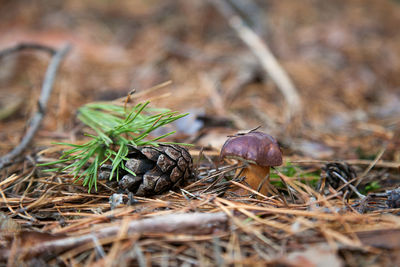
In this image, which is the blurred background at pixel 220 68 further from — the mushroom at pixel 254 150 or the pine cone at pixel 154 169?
the mushroom at pixel 254 150

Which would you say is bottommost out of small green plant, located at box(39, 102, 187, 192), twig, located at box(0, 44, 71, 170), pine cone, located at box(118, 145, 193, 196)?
pine cone, located at box(118, 145, 193, 196)

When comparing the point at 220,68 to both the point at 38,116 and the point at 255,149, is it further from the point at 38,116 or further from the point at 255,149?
the point at 255,149

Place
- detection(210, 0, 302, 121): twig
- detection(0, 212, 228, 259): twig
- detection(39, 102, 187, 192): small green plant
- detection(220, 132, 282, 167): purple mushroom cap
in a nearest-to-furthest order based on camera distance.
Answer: detection(0, 212, 228, 259): twig
detection(220, 132, 282, 167): purple mushroom cap
detection(39, 102, 187, 192): small green plant
detection(210, 0, 302, 121): twig

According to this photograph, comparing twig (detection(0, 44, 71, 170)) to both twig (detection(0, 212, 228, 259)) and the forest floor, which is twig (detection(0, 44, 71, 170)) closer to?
the forest floor

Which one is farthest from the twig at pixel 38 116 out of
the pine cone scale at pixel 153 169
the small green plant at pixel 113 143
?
the pine cone scale at pixel 153 169

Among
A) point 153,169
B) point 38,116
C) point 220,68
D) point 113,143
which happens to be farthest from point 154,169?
point 220,68

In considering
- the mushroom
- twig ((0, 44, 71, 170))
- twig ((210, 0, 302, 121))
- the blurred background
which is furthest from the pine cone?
twig ((210, 0, 302, 121))

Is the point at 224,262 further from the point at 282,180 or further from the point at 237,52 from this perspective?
the point at 237,52
